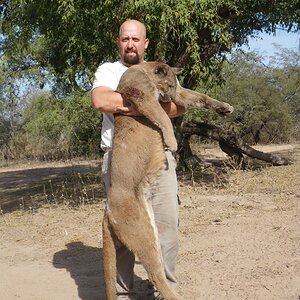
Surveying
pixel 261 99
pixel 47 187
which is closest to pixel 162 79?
pixel 47 187

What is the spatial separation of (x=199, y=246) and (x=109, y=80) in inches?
101

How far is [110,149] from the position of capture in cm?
398

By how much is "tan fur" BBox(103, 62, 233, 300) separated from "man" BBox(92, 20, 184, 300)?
0.10 meters

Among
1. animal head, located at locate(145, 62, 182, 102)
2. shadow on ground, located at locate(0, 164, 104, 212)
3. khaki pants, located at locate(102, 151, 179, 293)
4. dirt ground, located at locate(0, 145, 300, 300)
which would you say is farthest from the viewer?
shadow on ground, located at locate(0, 164, 104, 212)

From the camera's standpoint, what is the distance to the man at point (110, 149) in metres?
3.82

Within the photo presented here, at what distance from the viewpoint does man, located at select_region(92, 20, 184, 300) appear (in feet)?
12.5

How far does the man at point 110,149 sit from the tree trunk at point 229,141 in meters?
8.31

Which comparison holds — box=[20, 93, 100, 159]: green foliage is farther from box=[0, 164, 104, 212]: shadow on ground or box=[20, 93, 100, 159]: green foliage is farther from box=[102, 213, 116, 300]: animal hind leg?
box=[102, 213, 116, 300]: animal hind leg

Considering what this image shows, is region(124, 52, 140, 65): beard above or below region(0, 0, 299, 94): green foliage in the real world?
below

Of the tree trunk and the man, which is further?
the tree trunk

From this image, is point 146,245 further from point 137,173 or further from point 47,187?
point 47,187

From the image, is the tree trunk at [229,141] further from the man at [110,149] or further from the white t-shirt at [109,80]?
the white t-shirt at [109,80]

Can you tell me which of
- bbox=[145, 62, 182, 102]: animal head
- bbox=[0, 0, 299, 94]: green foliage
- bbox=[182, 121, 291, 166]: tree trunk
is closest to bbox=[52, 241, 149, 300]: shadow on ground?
bbox=[145, 62, 182, 102]: animal head

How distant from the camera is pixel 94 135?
58.9ft
